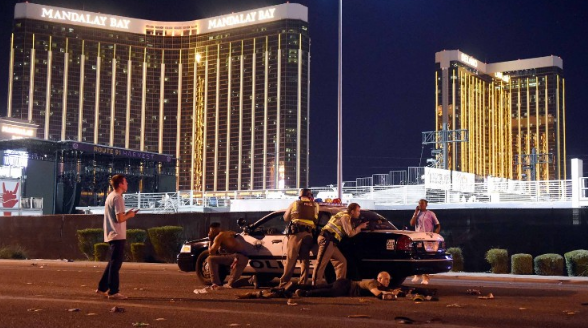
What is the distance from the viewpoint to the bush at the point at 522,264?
20.3m

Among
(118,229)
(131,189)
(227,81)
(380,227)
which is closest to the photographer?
(118,229)

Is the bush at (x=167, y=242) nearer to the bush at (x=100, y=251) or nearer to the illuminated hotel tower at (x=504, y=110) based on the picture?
the bush at (x=100, y=251)

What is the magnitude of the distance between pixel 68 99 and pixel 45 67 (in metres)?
6.75

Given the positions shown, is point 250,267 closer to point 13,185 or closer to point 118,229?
A: point 118,229

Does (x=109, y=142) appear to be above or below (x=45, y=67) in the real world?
below

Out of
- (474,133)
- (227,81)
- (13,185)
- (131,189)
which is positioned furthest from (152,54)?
(13,185)

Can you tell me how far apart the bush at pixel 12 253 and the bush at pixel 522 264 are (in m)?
17.9

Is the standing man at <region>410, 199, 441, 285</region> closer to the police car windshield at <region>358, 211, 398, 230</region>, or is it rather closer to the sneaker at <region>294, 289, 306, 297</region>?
the police car windshield at <region>358, 211, 398, 230</region>

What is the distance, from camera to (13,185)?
46.4 meters

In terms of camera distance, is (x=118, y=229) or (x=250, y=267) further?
(x=250, y=267)

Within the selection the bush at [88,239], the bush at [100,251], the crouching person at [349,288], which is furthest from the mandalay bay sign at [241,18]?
the crouching person at [349,288]

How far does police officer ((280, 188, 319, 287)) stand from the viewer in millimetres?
12867

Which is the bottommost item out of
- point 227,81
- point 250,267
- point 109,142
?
point 250,267

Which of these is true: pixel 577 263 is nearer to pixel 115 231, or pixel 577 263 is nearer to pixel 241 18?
pixel 115 231
